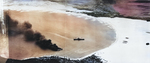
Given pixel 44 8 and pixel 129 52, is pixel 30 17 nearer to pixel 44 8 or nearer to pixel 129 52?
pixel 44 8

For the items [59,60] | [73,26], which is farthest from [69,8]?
[59,60]

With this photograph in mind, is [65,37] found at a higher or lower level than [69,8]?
lower

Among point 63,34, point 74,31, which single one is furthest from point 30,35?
point 74,31

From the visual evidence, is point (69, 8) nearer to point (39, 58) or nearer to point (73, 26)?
point (73, 26)

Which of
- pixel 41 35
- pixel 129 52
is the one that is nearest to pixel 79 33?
pixel 41 35

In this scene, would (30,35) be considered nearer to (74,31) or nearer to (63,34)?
(63,34)

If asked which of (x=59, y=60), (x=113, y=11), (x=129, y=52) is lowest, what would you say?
(x=59, y=60)
